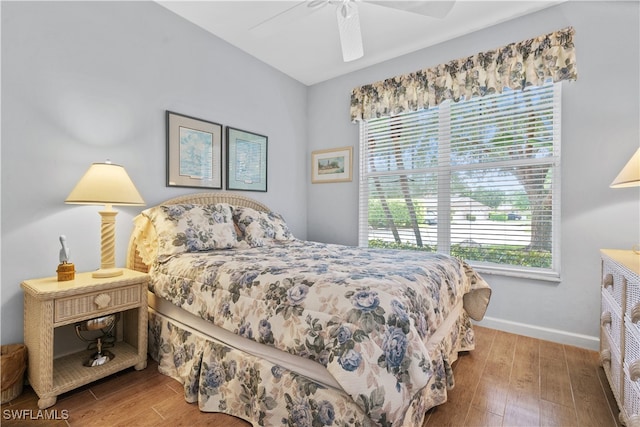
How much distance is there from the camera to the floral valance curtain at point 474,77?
235 centimetres

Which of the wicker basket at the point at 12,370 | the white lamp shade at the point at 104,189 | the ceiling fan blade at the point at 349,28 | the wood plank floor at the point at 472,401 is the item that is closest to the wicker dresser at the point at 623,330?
the wood plank floor at the point at 472,401

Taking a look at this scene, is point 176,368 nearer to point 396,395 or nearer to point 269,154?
point 396,395

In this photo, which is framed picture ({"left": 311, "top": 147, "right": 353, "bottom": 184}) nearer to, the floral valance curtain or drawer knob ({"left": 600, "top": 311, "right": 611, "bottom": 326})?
the floral valance curtain

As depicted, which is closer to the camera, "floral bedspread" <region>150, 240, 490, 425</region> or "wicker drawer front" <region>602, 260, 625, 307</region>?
"floral bedspread" <region>150, 240, 490, 425</region>

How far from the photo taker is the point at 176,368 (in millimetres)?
1824

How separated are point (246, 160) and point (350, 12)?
5.82 feet

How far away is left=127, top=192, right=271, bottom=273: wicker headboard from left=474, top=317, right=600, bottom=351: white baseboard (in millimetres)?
2526

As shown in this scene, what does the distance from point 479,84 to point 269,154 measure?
2250 mm

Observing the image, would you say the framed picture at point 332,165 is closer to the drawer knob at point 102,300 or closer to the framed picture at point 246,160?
the framed picture at point 246,160

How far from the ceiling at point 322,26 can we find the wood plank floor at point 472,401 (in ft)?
8.12

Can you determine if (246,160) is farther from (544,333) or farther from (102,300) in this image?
(544,333)

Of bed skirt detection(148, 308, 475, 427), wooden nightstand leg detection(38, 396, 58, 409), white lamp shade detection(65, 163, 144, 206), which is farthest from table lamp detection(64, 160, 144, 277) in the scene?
wooden nightstand leg detection(38, 396, 58, 409)

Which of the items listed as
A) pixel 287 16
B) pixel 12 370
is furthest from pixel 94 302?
pixel 287 16

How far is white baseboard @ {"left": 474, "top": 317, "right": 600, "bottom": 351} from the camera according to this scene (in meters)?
2.29
